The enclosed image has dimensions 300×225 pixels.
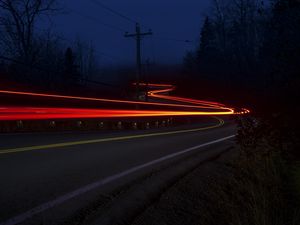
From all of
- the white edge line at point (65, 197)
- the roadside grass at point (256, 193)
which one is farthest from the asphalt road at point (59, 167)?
the roadside grass at point (256, 193)

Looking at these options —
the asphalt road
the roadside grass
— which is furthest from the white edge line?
the roadside grass

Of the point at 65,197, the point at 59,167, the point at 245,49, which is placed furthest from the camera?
the point at 245,49

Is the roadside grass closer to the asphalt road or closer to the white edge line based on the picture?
the white edge line

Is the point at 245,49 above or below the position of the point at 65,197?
above

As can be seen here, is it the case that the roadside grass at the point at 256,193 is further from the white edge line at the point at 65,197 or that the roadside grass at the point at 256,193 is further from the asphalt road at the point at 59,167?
the asphalt road at the point at 59,167

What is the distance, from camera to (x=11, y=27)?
1550 inches

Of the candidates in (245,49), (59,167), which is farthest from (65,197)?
(245,49)

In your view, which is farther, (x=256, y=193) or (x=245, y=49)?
(x=245, y=49)

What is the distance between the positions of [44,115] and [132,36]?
25486 millimetres

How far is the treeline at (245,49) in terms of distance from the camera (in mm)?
9062

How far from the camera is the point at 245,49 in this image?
61.0 meters

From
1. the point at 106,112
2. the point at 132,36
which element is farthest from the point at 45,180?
the point at 132,36

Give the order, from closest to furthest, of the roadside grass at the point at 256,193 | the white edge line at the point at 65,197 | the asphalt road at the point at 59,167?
the white edge line at the point at 65,197
the roadside grass at the point at 256,193
the asphalt road at the point at 59,167

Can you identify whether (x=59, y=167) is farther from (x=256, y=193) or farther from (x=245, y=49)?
(x=245, y=49)
